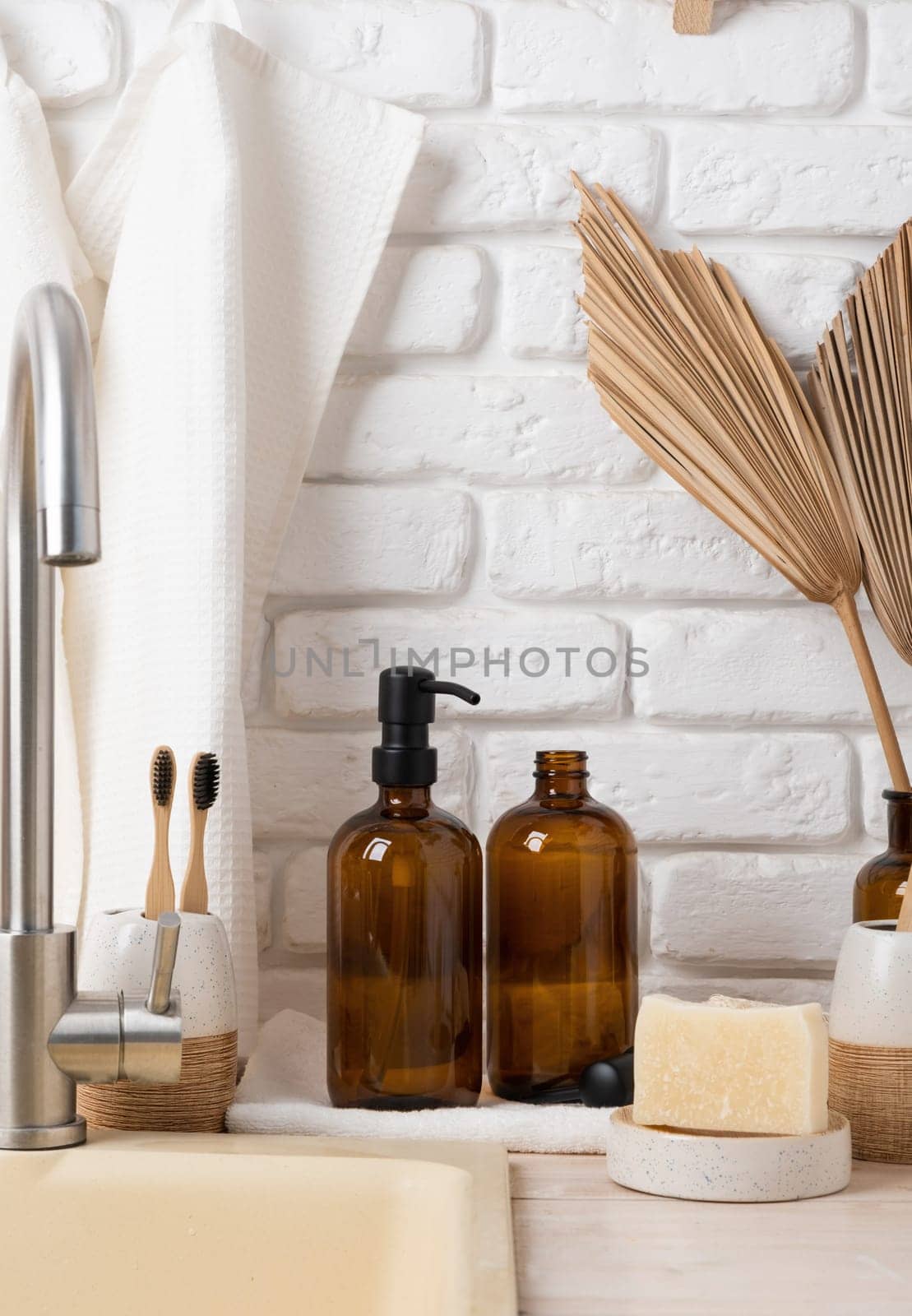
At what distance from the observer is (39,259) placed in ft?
2.99

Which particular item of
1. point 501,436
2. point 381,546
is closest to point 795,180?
point 501,436

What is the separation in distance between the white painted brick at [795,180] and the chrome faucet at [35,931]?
0.53 m

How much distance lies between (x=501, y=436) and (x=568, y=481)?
0.06 m

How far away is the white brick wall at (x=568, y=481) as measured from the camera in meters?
0.96

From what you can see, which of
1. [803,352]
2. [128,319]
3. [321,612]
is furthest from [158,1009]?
[803,352]

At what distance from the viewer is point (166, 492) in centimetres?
90

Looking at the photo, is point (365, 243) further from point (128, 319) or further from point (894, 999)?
point (894, 999)

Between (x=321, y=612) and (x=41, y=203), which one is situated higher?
(x=41, y=203)

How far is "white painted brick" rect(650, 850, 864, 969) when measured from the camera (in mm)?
958

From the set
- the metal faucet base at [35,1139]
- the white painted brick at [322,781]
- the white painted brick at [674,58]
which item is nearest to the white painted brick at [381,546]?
the white painted brick at [322,781]

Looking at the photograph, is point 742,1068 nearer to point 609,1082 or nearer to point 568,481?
point 609,1082

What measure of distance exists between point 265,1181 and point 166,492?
47 cm

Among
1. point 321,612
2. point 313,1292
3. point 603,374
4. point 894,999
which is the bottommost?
point 313,1292

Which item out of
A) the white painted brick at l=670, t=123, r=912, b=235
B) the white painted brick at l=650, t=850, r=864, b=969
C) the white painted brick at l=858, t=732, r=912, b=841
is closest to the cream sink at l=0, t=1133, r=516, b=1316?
the white painted brick at l=650, t=850, r=864, b=969
